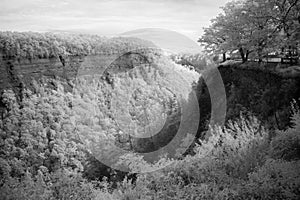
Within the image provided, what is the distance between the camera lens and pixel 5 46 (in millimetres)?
38062

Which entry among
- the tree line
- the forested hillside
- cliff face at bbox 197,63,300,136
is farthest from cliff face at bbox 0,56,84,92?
cliff face at bbox 197,63,300,136

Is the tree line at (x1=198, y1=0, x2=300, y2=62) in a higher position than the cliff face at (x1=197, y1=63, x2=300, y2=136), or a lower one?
higher

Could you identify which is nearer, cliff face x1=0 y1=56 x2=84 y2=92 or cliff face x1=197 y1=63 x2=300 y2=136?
cliff face x1=197 y1=63 x2=300 y2=136

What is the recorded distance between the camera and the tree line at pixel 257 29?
34.7 ft

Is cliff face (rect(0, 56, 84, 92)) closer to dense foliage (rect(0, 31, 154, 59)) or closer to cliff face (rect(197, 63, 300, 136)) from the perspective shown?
dense foliage (rect(0, 31, 154, 59))

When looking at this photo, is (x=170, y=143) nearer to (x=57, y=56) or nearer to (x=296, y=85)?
(x=296, y=85)

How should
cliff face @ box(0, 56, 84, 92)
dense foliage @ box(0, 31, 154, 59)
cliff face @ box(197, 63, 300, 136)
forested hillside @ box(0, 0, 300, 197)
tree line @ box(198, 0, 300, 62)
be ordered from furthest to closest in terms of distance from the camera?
1. dense foliage @ box(0, 31, 154, 59)
2. cliff face @ box(0, 56, 84, 92)
3. cliff face @ box(197, 63, 300, 136)
4. tree line @ box(198, 0, 300, 62)
5. forested hillside @ box(0, 0, 300, 197)

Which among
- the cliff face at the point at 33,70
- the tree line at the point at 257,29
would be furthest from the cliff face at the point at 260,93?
the cliff face at the point at 33,70

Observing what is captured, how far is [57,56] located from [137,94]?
17.3 m

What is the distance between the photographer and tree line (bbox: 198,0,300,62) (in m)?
10.6

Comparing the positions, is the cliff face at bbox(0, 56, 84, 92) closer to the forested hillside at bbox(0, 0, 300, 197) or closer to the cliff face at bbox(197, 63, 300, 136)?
the forested hillside at bbox(0, 0, 300, 197)

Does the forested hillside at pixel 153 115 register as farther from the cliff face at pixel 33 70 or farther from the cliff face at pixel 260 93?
the cliff face at pixel 33 70

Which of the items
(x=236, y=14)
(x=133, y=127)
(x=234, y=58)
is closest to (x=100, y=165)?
(x=133, y=127)

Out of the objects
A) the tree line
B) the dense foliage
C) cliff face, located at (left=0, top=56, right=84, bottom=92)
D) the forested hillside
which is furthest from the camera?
the dense foliage
